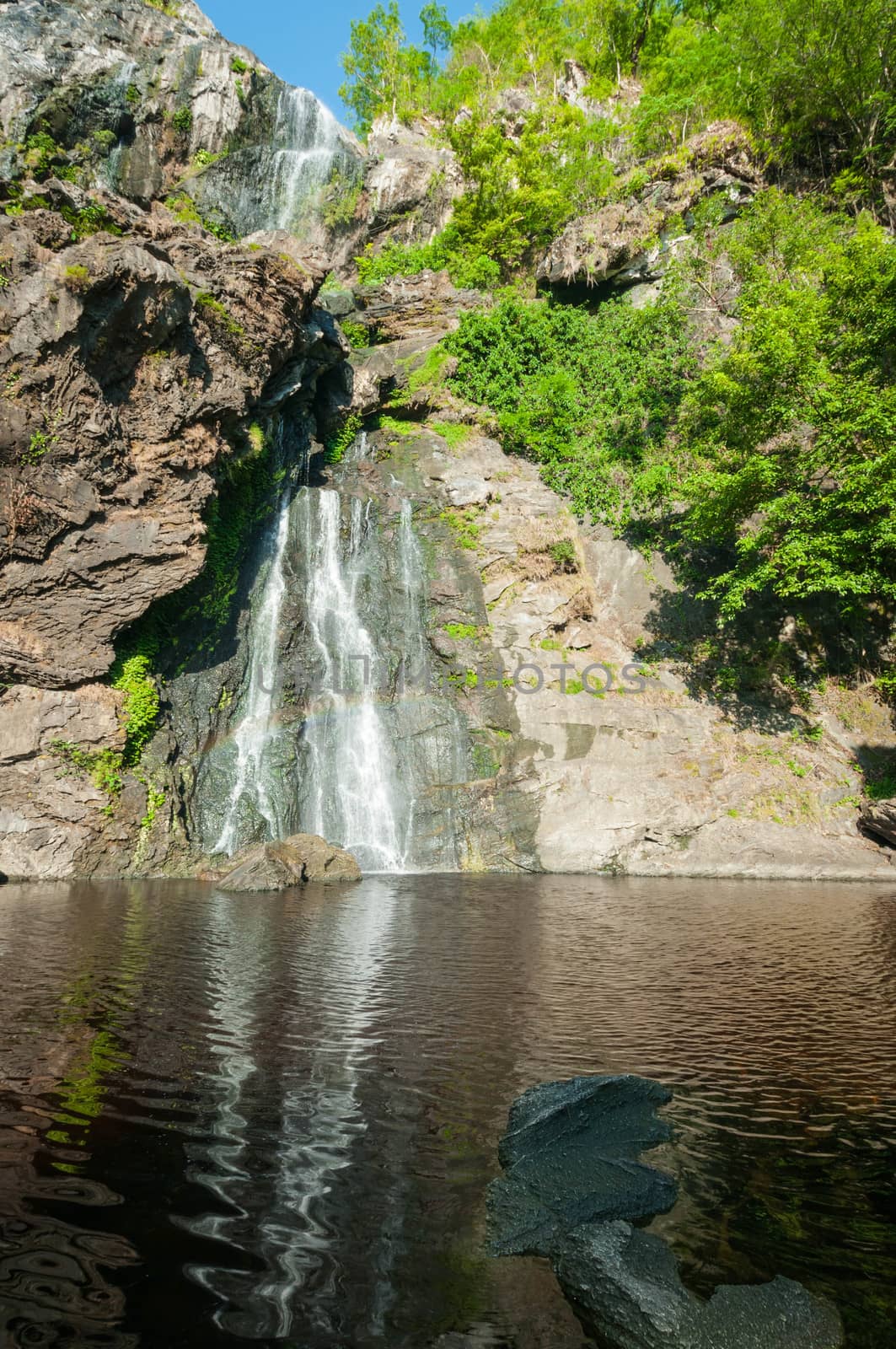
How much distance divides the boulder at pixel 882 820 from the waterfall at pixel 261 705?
16.2 metres

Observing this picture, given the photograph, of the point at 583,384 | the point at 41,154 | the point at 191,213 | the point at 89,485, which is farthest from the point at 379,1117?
the point at 191,213

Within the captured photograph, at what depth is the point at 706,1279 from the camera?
3320mm

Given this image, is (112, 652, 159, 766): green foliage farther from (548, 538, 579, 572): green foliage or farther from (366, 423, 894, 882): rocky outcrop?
(548, 538, 579, 572): green foliage

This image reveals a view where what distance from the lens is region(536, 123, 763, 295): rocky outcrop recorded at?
32.1 metres

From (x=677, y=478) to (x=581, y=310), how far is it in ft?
37.6

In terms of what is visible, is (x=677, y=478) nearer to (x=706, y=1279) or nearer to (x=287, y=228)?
(x=287, y=228)

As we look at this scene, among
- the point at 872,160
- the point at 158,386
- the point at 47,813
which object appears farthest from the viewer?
the point at 872,160

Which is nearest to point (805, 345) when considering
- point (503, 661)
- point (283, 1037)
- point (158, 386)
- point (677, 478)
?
point (677, 478)

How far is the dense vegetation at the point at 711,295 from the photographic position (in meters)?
20.7

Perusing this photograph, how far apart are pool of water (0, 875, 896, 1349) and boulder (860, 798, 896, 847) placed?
30.2 ft

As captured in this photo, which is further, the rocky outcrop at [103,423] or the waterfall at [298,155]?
the waterfall at [298,155]

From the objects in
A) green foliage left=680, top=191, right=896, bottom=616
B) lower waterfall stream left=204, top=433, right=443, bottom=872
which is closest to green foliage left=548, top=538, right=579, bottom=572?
green foliage left=680, top=191, right=896, bottom=616

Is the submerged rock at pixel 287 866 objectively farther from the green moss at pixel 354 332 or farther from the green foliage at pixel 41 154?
the green moss at pixel 354 332

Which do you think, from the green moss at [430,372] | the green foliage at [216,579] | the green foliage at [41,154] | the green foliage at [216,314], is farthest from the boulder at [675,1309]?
the green moss at [430,372]
